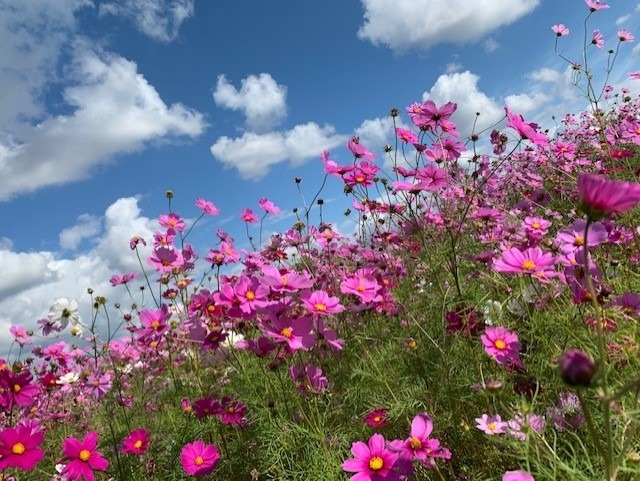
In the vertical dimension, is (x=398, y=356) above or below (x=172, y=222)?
below

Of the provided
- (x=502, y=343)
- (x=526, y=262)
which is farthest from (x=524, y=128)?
(x=502, y=343)

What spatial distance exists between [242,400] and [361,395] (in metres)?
0.54

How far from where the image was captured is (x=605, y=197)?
667 millimetres

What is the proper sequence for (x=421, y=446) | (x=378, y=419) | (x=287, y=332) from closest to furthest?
1. (x=421, y=446)
2. (x=287, y=332)
3. (x=378, y=419)

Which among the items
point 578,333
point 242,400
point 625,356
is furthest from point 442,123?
point 242,400

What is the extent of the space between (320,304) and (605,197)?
1044 mm

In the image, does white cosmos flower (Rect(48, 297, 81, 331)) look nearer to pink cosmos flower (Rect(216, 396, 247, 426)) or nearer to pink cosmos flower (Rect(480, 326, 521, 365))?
pink cosmos flower (Rect(216, 396, 247, 426))

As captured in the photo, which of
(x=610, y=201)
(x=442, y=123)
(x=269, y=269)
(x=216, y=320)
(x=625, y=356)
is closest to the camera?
(x=610, y=201)

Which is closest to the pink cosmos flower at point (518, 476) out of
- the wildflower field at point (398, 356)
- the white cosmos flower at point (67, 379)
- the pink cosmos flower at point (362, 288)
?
the wildflower field at point (398, 356)

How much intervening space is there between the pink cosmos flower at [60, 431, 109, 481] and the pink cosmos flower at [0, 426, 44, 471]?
4.1 inches

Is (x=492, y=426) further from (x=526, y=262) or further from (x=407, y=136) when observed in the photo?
(x=407, y=136)

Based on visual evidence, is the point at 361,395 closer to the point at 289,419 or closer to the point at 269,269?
the point at 289,419

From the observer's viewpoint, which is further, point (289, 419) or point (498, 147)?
point (498, 147)

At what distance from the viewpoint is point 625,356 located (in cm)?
136
